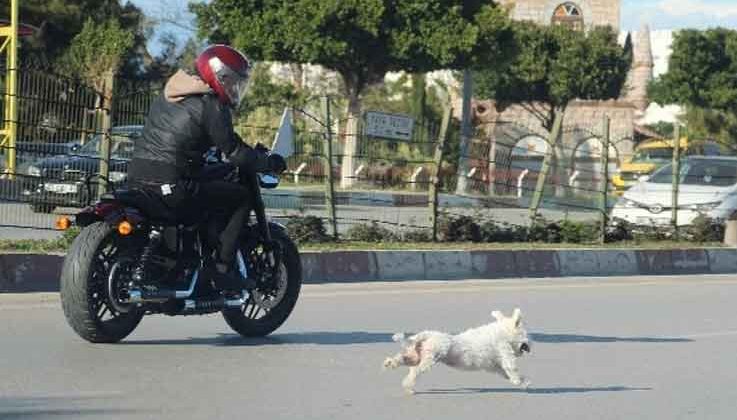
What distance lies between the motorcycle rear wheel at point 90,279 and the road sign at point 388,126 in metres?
8.03

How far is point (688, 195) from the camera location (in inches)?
834

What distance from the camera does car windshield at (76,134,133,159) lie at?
13.7 m

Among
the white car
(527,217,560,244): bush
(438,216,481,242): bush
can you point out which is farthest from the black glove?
the white car

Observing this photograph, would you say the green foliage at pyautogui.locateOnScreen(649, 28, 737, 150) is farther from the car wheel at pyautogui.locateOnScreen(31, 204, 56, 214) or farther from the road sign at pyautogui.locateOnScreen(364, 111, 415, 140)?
the car wheel at pyautogui.locateOnScreen(31, 204, 56, 214)

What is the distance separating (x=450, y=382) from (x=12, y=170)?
6.88 meters

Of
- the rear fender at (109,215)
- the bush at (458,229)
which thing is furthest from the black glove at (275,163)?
the bush at (458,229)

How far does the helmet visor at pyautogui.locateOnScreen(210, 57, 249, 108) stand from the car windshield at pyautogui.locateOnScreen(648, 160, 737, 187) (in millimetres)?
14063

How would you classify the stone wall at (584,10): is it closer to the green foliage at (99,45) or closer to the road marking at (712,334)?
the green foliage at (99,45)

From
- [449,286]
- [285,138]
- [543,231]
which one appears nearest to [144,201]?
[285,138]

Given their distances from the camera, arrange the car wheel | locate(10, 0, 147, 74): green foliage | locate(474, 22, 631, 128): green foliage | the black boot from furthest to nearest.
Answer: locate(474, 22, 631, 128): green foliage, locate(10, 0, 147, 74): green foliage, the car wheel, the black boot

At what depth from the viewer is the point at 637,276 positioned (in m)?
16.7

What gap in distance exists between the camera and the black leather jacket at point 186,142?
855cm

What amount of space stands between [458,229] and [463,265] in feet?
4.65

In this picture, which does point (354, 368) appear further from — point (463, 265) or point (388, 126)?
point (388, 126)
